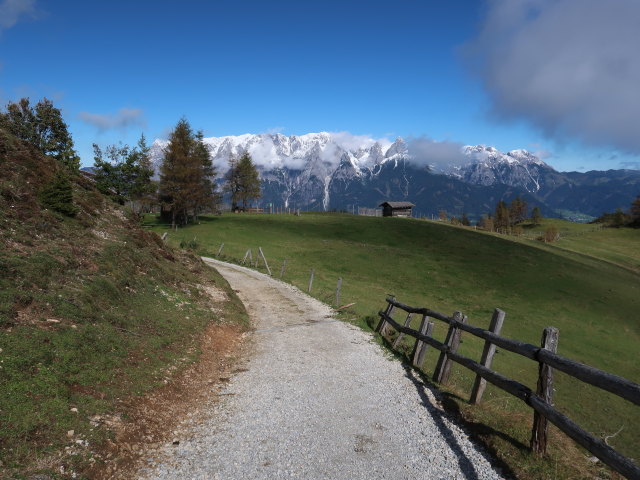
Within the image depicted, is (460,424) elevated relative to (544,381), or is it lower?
lower

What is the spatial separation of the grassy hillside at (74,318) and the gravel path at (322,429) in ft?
5.77

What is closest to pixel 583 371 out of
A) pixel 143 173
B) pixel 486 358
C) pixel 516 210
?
pixel 486 358

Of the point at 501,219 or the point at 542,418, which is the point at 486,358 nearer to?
the point at 542,418

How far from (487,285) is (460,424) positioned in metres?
39.0

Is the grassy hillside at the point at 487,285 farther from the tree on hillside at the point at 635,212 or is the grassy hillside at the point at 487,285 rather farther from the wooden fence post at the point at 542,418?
the tree on hillside at the point at 635,212

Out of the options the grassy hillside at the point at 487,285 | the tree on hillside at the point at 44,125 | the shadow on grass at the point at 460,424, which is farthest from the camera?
the tree on hillside at the point at 44,125

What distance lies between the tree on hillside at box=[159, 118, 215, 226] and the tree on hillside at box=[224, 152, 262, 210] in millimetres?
30810

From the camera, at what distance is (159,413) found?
866 centimetres

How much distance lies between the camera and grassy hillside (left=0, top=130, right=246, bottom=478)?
6.68m

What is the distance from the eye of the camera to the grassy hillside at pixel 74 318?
6676 mm

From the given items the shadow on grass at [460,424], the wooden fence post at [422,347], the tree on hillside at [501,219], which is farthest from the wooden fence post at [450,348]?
the tree on hillside at [501,219]

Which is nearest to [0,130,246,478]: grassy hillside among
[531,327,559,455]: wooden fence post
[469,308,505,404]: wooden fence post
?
[531,327,559,455]: wooden fence post

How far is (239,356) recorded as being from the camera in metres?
13.9

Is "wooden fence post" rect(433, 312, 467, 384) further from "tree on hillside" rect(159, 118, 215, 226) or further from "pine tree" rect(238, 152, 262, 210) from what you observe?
"pine tree" rect(238, 152, 262, 210)
